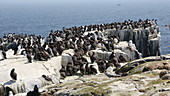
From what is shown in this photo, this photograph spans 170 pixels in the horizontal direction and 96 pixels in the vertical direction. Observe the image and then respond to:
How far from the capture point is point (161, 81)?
12039 millimetres

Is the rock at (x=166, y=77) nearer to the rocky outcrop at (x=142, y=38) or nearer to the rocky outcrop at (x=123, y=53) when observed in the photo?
the rocky outcrop at (x=123, y=53)

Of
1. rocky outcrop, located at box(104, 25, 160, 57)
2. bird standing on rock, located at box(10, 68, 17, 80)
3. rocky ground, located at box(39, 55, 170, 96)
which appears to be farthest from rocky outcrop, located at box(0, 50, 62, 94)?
rocky outcrop, located at box(104, 25, 160, 57)

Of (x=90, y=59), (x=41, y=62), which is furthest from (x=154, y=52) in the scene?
(x=41, y=62)

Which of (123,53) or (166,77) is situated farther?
(123,53)

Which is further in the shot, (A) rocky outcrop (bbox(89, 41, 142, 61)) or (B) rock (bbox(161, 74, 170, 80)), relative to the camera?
(A) rocky outcrop (bbox(89, 41, 142, 61))

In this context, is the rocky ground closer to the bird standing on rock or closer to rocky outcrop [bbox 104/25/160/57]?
the bird standing on rock

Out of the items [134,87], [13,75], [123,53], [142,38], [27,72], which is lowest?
[142,38]

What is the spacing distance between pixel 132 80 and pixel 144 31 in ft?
111

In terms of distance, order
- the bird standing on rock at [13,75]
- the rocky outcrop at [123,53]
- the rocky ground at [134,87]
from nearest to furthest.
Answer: the rocky ground at [134,87]
the bird standing on rock at [13,75]
the rocky outcrop at [123,53]

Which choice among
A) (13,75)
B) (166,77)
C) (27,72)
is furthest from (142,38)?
(166,77)

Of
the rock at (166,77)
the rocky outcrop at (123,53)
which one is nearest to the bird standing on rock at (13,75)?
the rock at (166,77)

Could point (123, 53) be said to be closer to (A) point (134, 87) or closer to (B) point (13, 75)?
(B) point (13, 75)

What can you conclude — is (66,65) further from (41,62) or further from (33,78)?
(33,78)

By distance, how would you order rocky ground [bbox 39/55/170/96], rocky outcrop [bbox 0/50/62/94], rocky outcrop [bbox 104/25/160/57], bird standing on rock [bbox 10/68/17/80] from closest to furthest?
rocky ground [bbox 39/55/170/96]
rocky outcrop [bbox 0/50/62/94]
bird standing on rock [bbox 10/68/17/80]
rocky outcrop [bbox 104/25/160/57]
